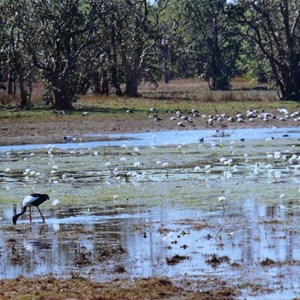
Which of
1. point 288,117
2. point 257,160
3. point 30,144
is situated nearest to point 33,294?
point 257,160

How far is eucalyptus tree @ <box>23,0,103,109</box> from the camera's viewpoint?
136 ft

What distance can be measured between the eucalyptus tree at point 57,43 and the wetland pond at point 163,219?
49.8ft

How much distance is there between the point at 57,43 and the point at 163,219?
27.8 m

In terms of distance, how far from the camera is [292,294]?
376 inches

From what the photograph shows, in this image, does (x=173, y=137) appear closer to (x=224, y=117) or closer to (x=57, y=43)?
(x=224, y=117)

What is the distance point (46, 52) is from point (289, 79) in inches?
472

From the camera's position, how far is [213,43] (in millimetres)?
71000

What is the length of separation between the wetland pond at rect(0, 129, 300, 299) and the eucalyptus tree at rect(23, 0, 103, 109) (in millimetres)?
15166

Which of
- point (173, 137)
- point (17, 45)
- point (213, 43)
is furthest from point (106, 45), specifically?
point (213, 43)

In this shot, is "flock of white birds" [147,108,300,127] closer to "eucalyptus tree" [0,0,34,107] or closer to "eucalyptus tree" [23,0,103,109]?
"eucalyptus tree" [23,0,103,109]

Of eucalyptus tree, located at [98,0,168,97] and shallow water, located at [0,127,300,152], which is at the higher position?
eucalyptus tree, located at [98,0,168,97]

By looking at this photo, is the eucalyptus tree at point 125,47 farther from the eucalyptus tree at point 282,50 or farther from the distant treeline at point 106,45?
the eucalyptus tree at point 282,50

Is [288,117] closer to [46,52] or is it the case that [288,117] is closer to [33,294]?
[46,52]

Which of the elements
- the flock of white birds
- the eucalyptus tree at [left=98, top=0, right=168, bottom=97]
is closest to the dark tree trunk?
the eucalyptus tree at [left=98, top=0, right=168, bottom=97]
